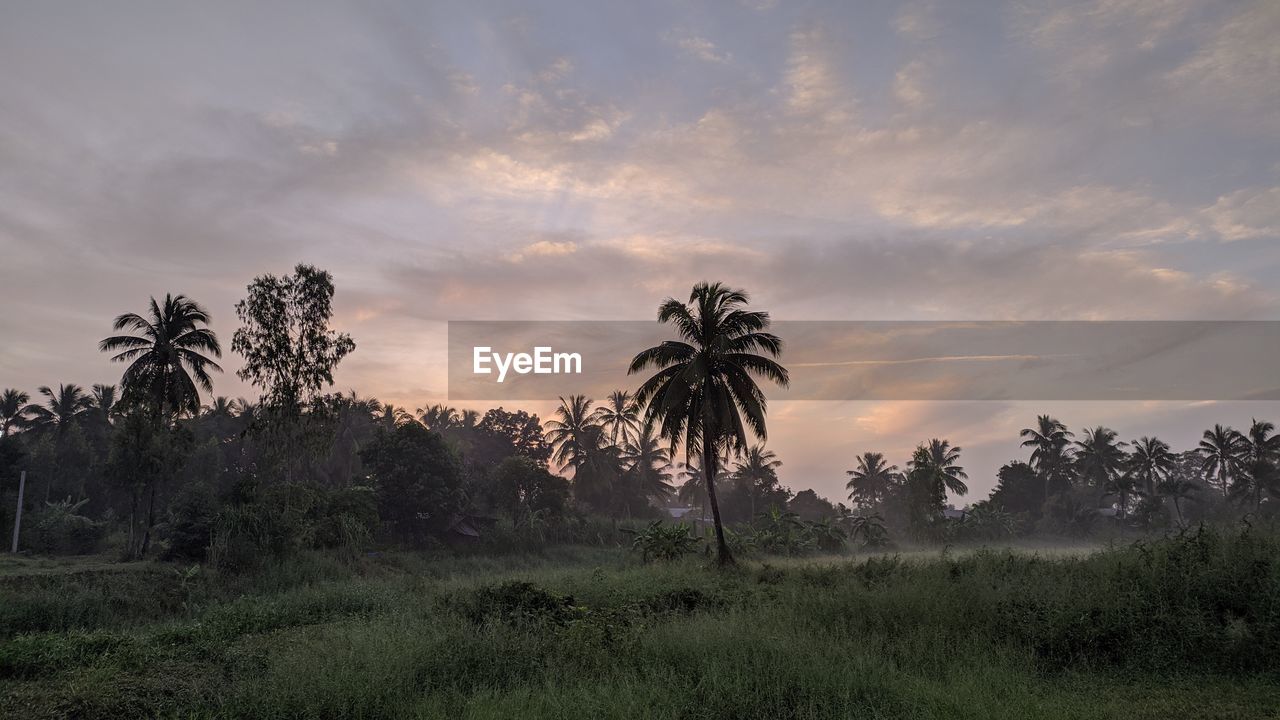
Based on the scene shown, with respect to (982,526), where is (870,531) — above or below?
above

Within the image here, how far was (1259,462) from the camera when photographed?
63.2 metres

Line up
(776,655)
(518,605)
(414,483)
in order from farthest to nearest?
1. (414,483)
2. (518,605)
3. (776,655)

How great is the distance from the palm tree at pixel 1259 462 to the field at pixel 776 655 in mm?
63580

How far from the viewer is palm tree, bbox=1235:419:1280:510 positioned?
62.2 meters

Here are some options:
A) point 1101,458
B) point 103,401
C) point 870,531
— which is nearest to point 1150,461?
point 1101,458

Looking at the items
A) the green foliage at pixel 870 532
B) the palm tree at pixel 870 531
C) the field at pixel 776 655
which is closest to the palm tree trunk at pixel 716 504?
the field at pixel 776 655

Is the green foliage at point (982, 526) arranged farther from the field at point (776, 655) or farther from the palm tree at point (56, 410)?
the palm tree at point (56, 410)

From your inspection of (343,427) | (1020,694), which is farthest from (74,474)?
(1020,694)

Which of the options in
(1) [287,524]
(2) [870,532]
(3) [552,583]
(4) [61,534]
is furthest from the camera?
(2) [870,532]

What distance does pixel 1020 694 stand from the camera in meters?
8.90

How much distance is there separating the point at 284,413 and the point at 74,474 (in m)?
32.3

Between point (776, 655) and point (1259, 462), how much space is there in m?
75.4

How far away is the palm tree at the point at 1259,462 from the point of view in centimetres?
6225

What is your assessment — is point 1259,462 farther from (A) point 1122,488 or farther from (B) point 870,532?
(B) point 870,532
